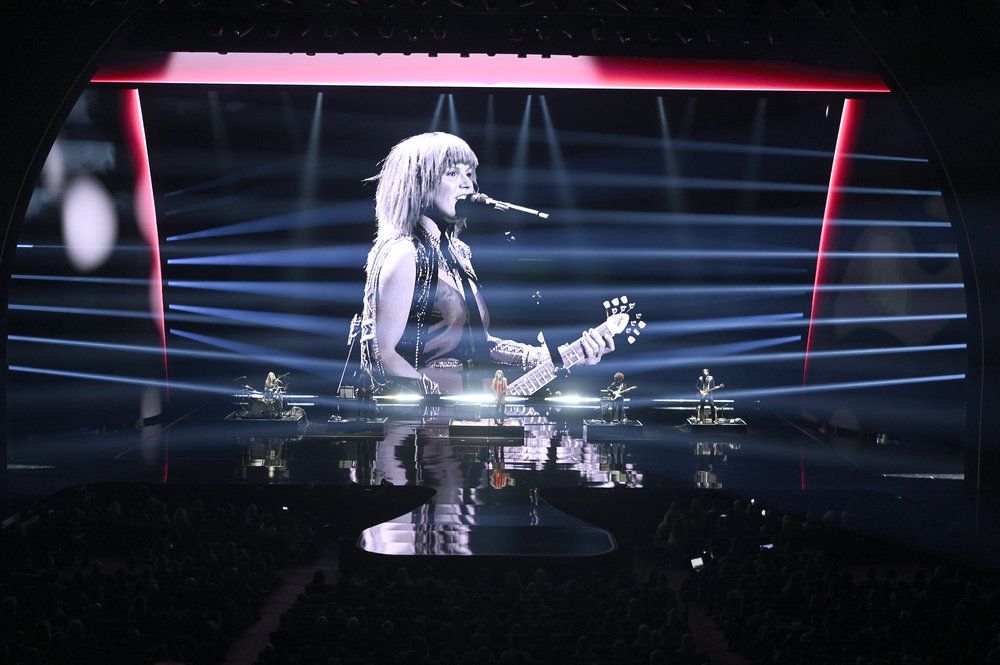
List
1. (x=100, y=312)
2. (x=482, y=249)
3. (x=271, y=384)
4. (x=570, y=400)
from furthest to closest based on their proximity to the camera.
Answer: (x=482, y=249)
(x=570, y=400)
(x=100, y=312)
(x=271, y=384)

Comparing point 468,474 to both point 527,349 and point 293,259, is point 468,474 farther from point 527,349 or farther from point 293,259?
point 293,259

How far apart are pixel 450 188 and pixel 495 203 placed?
691 mm

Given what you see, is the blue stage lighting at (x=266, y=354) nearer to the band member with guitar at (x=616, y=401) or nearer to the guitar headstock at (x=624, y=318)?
the guitar headstock at (x=624, y=318)

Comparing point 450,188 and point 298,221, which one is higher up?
point 450,188

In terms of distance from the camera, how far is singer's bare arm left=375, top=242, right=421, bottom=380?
16406 millimetres

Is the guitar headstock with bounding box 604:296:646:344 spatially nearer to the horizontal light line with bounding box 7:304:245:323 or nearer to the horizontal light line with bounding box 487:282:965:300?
the horizontal light line with bounding box 487:282:965:300

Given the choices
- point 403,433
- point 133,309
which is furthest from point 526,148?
point 133,309

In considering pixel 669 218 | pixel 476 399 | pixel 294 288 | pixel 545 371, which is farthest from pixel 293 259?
pixel 669 218

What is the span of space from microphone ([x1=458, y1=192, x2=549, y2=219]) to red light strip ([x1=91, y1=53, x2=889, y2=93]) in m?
2.20

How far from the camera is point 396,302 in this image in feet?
54.1

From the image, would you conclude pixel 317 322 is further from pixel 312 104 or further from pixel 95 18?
pixel 95 18

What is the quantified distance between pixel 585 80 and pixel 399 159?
Result: 312 centimetres

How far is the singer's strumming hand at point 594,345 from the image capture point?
16938 millimetres

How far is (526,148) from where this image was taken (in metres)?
16.5
